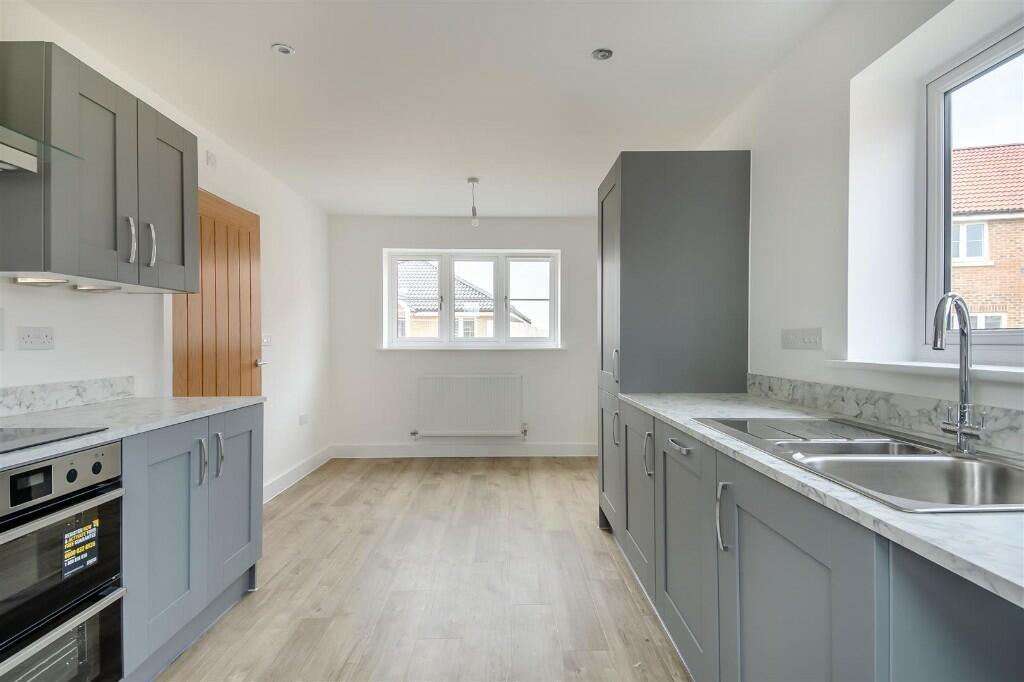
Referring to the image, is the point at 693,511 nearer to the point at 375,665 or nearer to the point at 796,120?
the point at 375,665

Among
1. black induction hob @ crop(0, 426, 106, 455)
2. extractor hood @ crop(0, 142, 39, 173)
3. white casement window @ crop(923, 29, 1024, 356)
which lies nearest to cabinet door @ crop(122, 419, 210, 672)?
black induction hob @ crop(0, 426, 106, 455)

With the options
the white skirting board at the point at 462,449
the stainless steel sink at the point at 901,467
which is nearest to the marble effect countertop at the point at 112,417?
the stainless steel sink at the point at 901,467

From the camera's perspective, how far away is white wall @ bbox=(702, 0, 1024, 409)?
6.03 ft

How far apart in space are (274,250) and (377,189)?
95cm

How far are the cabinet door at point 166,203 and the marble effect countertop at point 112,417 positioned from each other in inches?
20.2

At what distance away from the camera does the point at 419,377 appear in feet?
17.4

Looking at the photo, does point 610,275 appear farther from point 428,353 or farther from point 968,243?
point 428,353

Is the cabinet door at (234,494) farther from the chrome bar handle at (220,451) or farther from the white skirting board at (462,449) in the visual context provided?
the white skirting board at (462,449)

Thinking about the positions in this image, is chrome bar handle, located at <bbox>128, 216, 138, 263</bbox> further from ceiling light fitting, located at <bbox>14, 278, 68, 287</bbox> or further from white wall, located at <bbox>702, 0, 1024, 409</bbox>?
white wall, located at <bbox>702, 0, 1024, 409</bbox>

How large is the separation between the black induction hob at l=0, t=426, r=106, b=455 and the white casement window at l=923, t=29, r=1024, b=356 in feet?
8.60

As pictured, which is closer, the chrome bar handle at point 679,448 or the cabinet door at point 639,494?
the chrome bar handle at point 679,448

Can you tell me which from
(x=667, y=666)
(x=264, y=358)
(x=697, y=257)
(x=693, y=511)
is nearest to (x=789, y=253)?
(x=697, y=257)

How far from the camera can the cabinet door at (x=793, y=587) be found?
870mm

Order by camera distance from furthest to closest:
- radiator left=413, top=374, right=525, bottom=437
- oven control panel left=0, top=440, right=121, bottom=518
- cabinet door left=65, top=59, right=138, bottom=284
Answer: radiator left=413, top=374, right=525, bottom=437, cabinet door left=65, top=59, right=138, bottom=284, oven control panel left=0, top=440, right=121, bottom=518
